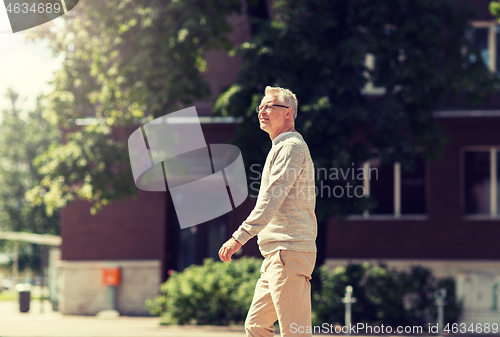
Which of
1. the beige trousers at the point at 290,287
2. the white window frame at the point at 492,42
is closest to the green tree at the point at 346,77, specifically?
the white window frame at the point at 492,42

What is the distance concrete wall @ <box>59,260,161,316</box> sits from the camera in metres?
16.2

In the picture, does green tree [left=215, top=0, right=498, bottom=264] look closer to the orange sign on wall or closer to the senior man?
the senior man

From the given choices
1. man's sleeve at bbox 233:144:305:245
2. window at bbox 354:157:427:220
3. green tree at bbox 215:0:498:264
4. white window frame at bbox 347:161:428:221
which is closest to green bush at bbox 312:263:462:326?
green tree at bbox 215:0:498:264

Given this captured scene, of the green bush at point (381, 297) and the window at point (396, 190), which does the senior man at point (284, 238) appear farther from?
the window at point (396, 190)

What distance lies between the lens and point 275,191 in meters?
3.82

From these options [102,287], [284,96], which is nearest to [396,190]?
[102,287]

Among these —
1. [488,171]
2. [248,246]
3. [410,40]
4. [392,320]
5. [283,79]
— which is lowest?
[392,320]

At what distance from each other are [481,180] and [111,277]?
10.1 metres

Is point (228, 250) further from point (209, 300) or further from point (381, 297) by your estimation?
point (381, 297)

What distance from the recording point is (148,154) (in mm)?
13055

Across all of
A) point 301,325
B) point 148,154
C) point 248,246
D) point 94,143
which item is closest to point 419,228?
point 248,246

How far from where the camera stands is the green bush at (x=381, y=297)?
10859 mm

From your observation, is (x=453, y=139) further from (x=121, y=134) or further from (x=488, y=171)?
(x=121, y=134)

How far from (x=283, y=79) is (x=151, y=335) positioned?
16.5 ft
